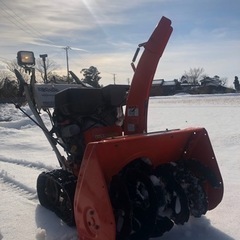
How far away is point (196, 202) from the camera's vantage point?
3.27m

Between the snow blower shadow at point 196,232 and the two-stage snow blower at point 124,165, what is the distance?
0.15 m

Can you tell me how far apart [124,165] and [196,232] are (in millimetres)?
1060

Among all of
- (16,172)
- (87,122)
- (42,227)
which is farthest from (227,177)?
(16,172)

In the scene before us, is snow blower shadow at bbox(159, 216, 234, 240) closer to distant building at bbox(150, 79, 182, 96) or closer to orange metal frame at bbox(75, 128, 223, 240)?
orange metal frame at bbox(75, 128, 223, 240)

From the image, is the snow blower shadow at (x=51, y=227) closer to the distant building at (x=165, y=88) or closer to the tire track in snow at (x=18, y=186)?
the tire track in snow at (x=18, y=186)

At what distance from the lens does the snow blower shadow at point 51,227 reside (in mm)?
3418

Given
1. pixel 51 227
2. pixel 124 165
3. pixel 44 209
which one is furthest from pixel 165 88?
pixel 124 165

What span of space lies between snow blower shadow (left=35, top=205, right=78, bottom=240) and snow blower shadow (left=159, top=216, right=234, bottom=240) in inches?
36.9

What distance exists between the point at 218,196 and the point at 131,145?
1224 millimetres

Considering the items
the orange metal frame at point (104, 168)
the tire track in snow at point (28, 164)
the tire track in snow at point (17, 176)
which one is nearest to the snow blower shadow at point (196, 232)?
the orange metal frame at point (104, 168)

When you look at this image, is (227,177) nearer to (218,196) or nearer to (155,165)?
(218,196)

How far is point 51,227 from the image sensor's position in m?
3.69

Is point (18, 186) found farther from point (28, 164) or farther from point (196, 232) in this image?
point (196, 232)

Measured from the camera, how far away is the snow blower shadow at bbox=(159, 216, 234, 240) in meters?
3.28
